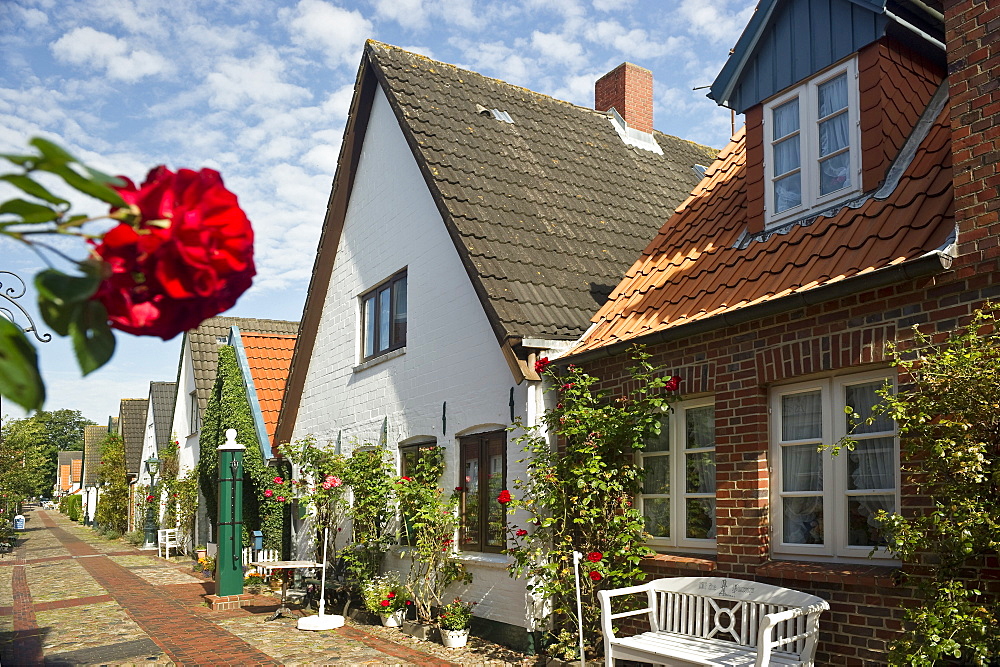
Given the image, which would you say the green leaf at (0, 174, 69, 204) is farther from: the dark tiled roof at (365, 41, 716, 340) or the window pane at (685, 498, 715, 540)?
the dark tiled roof at (365, 41, 716, 340)

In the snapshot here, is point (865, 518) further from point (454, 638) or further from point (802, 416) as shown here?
point (454, 638)

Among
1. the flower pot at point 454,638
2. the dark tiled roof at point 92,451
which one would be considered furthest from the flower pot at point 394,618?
the dark tiled roof at point 92,451

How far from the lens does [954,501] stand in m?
5.04

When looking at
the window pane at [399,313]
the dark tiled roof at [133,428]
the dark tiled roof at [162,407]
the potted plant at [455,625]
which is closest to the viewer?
the potted plant at [455,625]

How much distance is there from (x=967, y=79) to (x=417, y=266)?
758 cm

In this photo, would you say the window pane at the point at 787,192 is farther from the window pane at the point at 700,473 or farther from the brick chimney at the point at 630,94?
the brick chimney at the point at 630,94

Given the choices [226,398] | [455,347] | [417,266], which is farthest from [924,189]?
[226,398]

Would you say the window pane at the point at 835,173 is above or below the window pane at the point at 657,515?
above

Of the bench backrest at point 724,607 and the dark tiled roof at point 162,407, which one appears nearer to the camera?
the bench backrest at point 724,607

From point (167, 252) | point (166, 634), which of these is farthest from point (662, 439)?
point (167, 252)

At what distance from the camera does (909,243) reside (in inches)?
243

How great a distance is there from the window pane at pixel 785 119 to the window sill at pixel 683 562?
3883 mm

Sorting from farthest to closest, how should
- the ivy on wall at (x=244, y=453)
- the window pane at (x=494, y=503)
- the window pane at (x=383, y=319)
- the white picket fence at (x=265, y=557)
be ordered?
1. the ivy on wall at (x=244, y=453)
2. the white picket fence at (x=265, y=557)
3. the window pane at (x=383, y=319)
4. the window pane at (x=494, y=503)

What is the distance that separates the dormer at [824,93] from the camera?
7.29 meters
